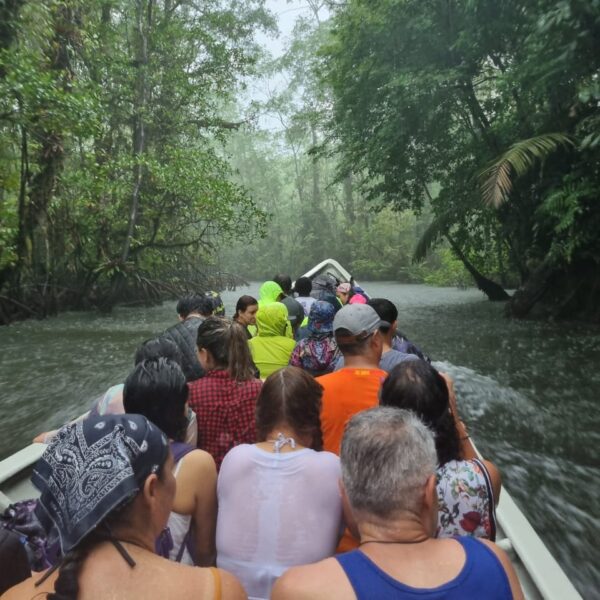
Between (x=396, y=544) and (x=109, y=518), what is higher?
(x=109, y=518)

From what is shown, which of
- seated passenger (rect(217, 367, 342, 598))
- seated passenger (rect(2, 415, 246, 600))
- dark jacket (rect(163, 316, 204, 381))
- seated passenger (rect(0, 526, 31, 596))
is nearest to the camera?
seated passenger (rect(2, 415, 246, 600))

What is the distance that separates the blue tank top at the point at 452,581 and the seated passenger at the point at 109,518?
0.87 feet

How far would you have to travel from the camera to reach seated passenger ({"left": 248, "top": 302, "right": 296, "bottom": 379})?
141 inches

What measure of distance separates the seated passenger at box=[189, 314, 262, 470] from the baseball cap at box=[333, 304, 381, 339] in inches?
19.5

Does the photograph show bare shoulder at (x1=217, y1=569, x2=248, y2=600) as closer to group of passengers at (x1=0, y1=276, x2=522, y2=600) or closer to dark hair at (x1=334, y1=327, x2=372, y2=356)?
group of passengers at (x1=0, y1=276, x2=522, y2=600)

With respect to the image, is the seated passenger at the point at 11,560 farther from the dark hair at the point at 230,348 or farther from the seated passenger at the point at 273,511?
the dark hair at the point at 230,348

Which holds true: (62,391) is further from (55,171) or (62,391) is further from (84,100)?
(55,171)

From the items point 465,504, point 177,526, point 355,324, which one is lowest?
point 177,526

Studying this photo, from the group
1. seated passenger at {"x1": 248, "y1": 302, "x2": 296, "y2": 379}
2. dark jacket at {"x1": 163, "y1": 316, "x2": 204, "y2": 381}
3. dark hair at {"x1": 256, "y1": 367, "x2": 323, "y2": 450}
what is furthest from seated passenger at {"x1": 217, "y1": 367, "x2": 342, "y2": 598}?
seated passenger at {"x1": 248, "y1": 302, "x2": 296, "y2": 379}

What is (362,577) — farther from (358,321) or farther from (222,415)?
(358,321)

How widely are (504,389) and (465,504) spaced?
6.06 metres

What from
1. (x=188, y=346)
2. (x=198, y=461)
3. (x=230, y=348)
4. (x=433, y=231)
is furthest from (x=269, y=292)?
(x=433, y=231)

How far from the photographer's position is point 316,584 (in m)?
1.07

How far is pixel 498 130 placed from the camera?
1064cm
